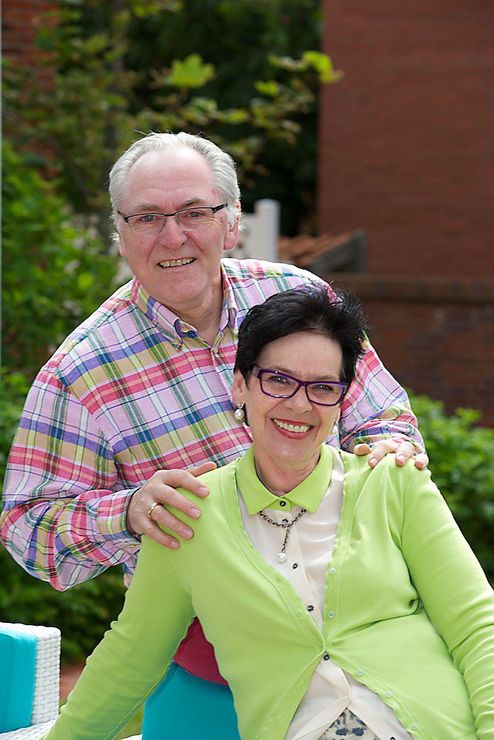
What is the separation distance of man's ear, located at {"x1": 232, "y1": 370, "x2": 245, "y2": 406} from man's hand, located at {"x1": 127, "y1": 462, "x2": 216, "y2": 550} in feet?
0.47

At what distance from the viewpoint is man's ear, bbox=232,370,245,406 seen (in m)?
2.69

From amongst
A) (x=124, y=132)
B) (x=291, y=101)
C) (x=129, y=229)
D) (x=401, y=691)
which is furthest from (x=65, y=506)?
(x=291, y=101)

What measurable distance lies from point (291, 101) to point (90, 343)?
699 centimetres

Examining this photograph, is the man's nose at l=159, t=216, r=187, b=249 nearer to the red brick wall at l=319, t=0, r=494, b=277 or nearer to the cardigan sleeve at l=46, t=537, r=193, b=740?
the cardigan sleeve at l=46, t=537, r=193, b=740

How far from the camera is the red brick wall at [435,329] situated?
11148mm

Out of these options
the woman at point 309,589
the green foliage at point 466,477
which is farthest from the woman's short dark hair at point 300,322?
the green foliage at point 466,477

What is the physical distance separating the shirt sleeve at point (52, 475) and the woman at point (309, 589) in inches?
12.6

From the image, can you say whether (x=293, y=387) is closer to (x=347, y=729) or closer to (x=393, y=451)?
(x=393, y=451)

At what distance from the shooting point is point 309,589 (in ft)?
8.35

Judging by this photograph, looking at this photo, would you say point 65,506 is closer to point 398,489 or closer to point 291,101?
point 398,489

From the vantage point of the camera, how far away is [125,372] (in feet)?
9.68

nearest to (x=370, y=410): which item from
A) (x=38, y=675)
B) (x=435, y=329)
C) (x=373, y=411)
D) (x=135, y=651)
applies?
(x=373, y=411)

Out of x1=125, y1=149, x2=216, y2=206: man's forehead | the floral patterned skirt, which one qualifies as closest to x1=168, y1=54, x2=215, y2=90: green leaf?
x1=125, y1=149, x2=216, y2=206: man's forehead

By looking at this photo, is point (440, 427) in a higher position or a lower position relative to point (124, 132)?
lower
